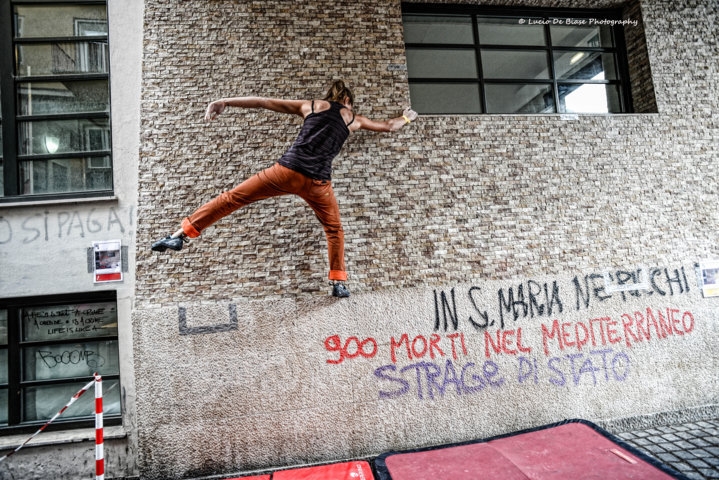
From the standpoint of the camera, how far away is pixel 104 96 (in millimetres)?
5141

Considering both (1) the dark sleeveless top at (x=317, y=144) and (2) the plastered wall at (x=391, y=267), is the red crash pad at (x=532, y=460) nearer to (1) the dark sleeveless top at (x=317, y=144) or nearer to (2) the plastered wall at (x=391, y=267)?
(2) the plastered wall at (x=391, y=267)

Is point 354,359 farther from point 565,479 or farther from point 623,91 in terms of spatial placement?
point 623,91

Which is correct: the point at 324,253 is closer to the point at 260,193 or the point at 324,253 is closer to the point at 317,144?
the point at 260,193

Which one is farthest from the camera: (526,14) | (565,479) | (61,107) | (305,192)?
(526,14)

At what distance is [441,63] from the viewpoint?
5805 millimetres

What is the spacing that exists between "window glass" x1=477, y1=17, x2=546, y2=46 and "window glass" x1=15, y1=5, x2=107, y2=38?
5.44m

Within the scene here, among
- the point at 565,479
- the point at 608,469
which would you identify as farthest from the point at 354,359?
the point at 608,469

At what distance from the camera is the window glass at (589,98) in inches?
235

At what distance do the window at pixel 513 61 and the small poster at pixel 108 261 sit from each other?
446 cm

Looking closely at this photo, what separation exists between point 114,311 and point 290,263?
228 centimetres

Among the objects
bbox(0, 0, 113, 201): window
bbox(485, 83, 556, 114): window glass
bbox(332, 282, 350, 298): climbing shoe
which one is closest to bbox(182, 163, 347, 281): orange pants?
bbox(332, 282, 350, 298): climbing shoe

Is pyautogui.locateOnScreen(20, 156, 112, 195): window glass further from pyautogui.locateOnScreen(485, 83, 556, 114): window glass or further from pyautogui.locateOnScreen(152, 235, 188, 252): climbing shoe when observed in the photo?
pyautogui.locateOnScreen(485, 83, 556, 114): window glass

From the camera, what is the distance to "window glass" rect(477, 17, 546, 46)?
6.04 m

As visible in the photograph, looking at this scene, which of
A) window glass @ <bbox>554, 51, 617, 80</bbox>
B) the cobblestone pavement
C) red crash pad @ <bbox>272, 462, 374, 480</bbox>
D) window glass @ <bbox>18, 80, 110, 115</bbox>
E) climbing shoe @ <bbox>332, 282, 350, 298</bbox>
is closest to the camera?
the cobblestone pavement
